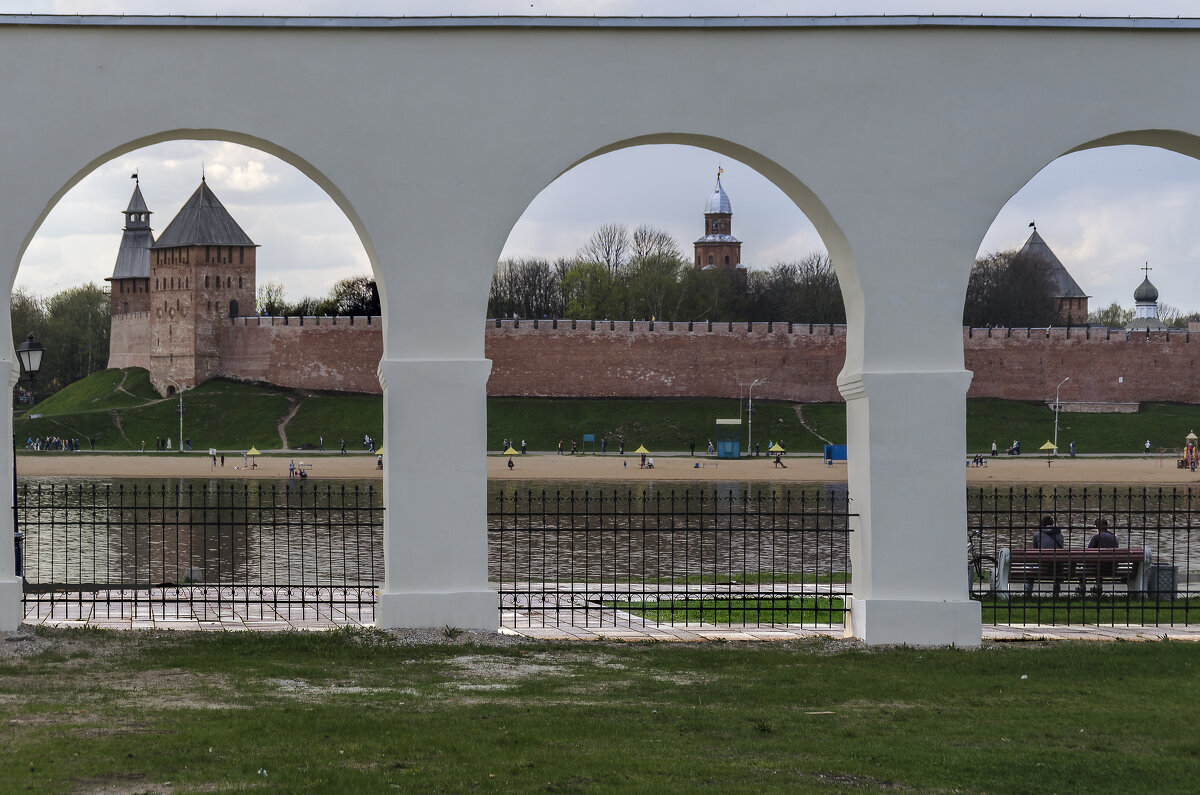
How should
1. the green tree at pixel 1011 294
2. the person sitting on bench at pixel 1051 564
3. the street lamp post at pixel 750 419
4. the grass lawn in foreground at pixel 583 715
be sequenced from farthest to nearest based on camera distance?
the green tree at pixel 1011 294 < the street lamp post at pixel 750 419 < the person sitting on bench at pixel 1051 564 < the grass lawn in foreground at pixel 583 715

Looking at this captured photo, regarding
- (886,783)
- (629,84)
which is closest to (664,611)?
(629,84)

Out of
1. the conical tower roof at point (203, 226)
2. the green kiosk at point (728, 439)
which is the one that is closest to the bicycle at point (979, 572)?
the green kiosk at point (728, 439)

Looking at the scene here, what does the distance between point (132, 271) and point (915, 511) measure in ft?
199

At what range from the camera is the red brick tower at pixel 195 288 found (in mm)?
55344

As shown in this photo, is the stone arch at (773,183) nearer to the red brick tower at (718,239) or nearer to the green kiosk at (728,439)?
the green kiosk at (728,439)

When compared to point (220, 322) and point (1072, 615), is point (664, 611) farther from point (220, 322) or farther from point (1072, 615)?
point (220, 322)

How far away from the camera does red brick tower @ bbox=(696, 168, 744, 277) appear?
80.5 meters

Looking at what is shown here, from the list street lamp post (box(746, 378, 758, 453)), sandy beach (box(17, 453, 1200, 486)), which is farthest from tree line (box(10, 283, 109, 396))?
street lamp post (box(746, 378, 758, 453))

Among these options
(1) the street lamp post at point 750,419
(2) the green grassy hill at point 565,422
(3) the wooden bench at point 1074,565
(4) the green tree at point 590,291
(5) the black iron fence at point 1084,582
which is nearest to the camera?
(5) the black iron fence at point 1084,582

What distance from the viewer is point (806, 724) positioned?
5328mm

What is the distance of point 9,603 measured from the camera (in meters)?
7.29

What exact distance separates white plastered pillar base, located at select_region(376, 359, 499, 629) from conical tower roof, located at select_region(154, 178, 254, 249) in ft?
169

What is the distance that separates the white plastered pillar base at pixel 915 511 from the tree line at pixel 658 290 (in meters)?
49.9

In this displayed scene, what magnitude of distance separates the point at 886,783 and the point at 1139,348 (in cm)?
5239
